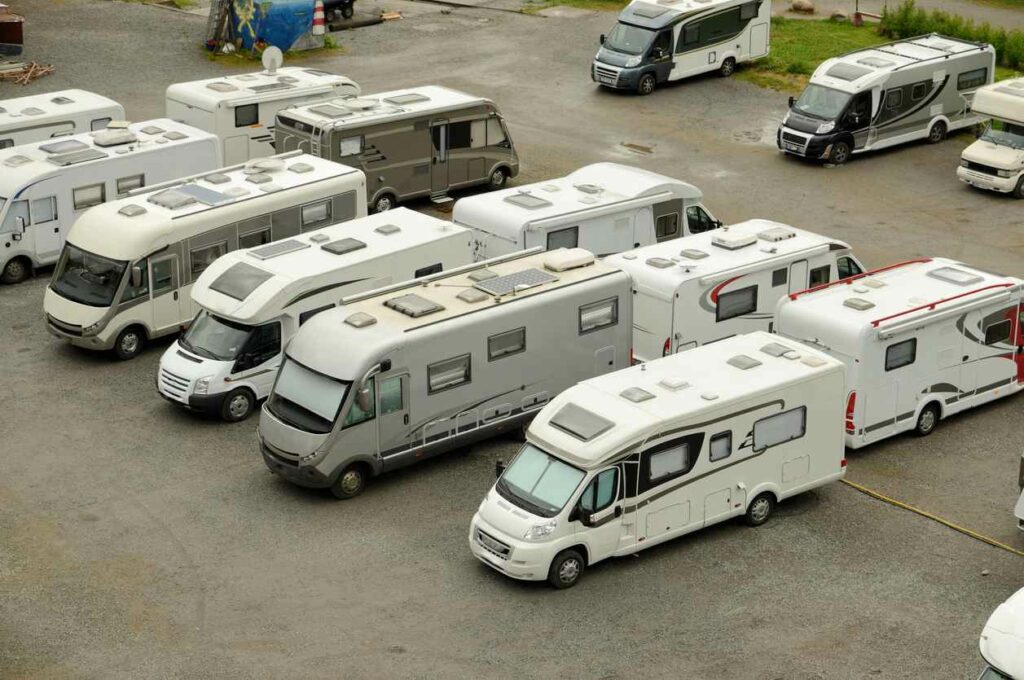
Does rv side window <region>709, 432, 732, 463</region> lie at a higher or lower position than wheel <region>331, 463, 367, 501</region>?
higher

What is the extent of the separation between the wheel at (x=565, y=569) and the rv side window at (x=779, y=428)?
3108mm

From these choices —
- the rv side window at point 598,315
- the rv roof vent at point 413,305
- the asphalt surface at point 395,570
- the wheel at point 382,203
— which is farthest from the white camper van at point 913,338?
the wheel at point 382,203

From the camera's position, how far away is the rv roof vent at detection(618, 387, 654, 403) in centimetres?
2084

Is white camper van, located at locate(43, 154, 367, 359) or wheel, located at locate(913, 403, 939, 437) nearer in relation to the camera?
wheel, located at locate(913, 403, 939, 437)

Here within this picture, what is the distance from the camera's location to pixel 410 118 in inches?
1335

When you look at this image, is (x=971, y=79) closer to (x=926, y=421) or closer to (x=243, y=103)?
(x=926, y=421)

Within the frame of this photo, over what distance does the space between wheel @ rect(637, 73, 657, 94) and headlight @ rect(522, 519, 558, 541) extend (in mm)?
25319

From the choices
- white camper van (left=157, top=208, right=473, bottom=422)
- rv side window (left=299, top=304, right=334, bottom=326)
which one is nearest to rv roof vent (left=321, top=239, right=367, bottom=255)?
white camper van (left=157, top=208, right=473, bottom=422)

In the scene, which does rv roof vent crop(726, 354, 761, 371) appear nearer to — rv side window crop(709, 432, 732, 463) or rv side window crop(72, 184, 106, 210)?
rv side window crop(709, 432, 732, 463)

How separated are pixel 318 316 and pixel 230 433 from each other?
3098 mm

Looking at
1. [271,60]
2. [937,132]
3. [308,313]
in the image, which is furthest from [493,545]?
[937,132]

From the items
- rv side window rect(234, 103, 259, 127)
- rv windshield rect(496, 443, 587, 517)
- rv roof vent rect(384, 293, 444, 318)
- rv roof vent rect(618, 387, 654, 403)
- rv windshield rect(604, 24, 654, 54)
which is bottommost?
rv windshield rect(496, 443, 587, 517)

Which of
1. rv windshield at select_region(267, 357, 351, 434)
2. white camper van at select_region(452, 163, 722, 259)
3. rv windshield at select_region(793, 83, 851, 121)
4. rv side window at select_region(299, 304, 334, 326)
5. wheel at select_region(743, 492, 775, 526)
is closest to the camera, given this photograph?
wheel at select_region(743, 492, 775, 526)

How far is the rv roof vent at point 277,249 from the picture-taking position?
2577 cm
